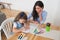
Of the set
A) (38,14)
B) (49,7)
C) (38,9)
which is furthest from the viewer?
(49,7)

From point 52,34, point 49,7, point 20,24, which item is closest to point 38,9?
point 20,24

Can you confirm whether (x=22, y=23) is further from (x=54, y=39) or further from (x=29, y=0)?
(x=29, y=0)

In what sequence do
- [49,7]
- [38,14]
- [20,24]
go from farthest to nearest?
[49,7] → [38,14] → [20,24]

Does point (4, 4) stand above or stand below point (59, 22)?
above

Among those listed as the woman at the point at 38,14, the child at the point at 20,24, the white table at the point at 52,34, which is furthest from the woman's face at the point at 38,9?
the white table at the point at 52,34

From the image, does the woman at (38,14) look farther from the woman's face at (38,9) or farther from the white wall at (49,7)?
the white wall at (49,7)

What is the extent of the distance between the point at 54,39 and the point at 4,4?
12.3 feet

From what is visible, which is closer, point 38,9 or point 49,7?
point 38,9

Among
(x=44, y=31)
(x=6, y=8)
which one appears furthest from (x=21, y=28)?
(x=6, y=8)

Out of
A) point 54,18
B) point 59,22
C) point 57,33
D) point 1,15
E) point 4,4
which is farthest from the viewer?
Result: point 4,4

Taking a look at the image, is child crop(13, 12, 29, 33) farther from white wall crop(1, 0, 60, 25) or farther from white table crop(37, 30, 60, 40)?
white wall crop(1, 0, 60, 25)

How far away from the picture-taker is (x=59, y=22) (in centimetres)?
319

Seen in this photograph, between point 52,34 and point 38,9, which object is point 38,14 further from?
point 52,34

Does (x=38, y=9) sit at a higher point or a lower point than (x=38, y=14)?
higher
